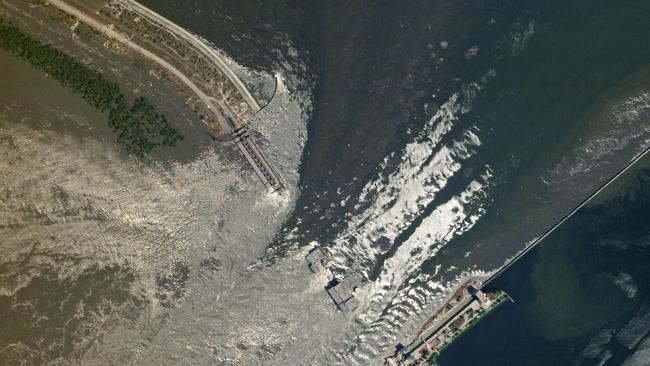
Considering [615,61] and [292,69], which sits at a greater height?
[292,69]

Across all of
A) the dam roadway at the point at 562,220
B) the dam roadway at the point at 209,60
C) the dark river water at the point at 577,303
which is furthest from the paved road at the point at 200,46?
the dark river water at the point at 577,303

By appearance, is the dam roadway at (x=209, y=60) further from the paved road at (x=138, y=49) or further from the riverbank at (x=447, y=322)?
the riverbank at (x=447, y=322)

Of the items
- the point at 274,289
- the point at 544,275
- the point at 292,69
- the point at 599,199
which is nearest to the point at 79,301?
the point at 274,289

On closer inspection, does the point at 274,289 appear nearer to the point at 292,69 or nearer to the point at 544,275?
the point at 292,69

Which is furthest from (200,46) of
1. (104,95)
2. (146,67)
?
(104,95)

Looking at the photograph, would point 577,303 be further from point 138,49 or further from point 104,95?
point 104,95

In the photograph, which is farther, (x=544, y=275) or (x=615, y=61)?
(x=544, y=275)

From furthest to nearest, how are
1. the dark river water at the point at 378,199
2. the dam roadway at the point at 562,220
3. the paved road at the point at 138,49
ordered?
the dam roadway at the point at 562,220 → the dark river water at the point at 378,199 → the paved road at the point at 138,49

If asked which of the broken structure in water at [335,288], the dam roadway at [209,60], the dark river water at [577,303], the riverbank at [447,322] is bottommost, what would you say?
the dark river water at [577,303]

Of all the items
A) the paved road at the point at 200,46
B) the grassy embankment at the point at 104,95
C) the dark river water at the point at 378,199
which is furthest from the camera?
the dark river water at the point at 378,199
